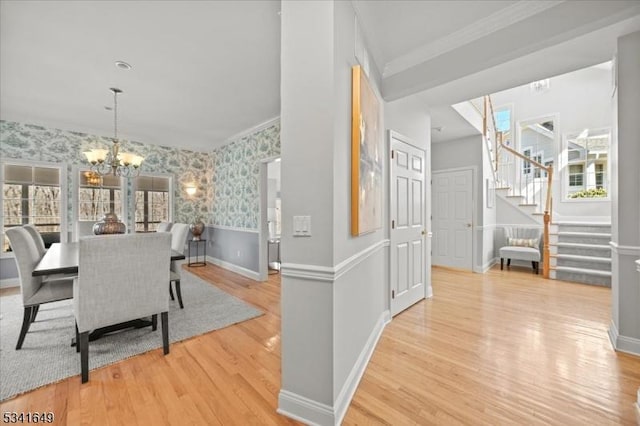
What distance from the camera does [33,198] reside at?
4480 mm

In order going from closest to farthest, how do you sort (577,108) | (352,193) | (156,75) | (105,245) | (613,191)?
(352,193), (105,245), (613,191), (156,75), (577,108)

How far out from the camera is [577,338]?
8.05ft

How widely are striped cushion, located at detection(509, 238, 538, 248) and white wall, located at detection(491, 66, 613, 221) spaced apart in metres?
1.56

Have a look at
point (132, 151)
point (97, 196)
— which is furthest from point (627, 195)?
point (97, 196)

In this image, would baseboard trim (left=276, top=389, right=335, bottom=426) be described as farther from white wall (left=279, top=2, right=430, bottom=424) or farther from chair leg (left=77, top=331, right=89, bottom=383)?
chair leg (left=77, top=331, right=89, bottom=383)

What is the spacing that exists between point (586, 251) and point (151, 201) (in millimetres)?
8280

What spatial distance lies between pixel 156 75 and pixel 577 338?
16.7 feet

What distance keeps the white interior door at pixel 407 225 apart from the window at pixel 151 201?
5130 mm

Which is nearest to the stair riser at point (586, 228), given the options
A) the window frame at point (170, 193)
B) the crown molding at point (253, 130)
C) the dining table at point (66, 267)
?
the crown molding at point (253, 130)

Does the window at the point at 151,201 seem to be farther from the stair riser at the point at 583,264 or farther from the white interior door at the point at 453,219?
the stair riser at the point at 583,264

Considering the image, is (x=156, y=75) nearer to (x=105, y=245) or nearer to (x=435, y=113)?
(x=105, y=245)

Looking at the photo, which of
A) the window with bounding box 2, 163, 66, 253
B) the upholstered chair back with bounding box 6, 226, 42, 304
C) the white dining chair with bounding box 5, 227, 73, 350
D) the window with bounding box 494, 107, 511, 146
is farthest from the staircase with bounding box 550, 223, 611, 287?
the window with bounding box 2, 163, 66, 253

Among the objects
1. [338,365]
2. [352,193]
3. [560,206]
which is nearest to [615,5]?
[352,193]

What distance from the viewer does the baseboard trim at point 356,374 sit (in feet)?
5.00
